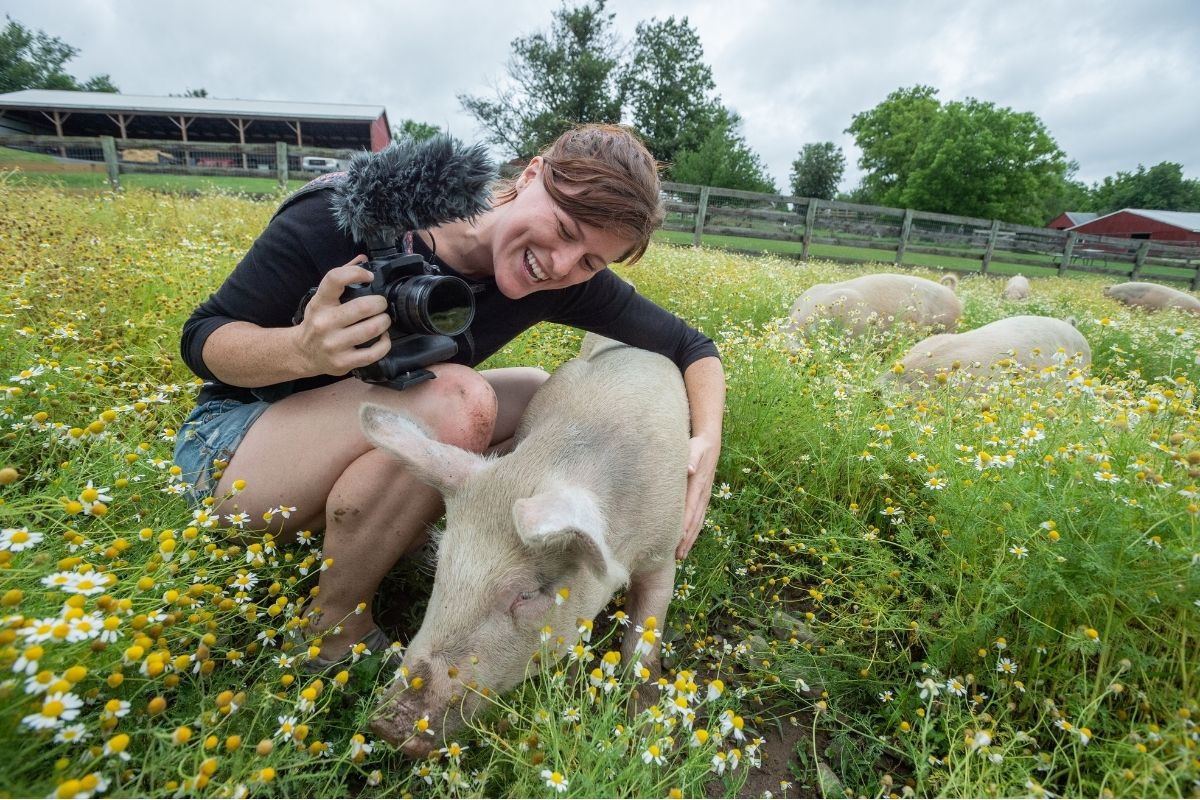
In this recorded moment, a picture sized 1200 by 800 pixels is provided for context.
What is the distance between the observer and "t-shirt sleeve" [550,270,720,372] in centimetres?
295

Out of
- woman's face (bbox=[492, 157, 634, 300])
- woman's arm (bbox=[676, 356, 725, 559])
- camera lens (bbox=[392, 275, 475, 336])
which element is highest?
woman's face (bbox=[492, 157, 634, 300])

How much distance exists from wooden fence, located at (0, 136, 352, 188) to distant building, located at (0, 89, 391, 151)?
16837mm

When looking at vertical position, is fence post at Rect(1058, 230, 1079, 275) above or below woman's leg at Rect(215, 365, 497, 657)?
above

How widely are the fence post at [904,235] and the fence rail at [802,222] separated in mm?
30

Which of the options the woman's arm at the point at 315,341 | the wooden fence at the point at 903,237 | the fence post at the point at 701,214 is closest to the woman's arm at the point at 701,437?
the woman's arm at the point at 315,341

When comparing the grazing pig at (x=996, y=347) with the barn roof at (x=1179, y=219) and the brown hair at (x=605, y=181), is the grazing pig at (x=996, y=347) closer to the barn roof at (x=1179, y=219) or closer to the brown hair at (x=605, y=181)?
the brown hair at (x=605, y=181)

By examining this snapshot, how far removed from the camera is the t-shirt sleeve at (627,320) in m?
2.95

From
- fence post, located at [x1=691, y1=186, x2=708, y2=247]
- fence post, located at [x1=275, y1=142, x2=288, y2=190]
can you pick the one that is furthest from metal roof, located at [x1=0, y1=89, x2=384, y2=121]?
fence post, located at [x1=691, y1=186, x2=708, y2=247]

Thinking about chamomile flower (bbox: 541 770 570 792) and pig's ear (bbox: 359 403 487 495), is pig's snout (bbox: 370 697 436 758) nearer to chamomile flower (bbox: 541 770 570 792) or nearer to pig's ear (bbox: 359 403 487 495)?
chamomile flower (bbox: 541 770 570 792)

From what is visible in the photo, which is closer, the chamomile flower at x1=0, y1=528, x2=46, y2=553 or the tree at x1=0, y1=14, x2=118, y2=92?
the chamomile flower at x1=0, y1=528, x2=46, y2=553

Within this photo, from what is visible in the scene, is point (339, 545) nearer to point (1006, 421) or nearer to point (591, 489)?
point (591, 489)

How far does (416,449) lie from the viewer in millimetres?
1963

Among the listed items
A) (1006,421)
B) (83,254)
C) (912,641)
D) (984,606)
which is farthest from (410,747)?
(83,254)

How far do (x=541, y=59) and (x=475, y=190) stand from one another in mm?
47485
